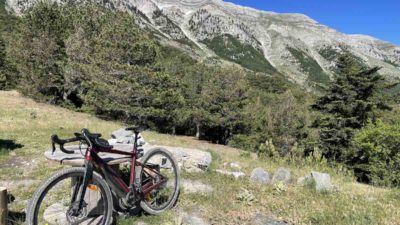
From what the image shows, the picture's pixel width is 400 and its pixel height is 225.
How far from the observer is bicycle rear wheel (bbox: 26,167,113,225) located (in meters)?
3.35

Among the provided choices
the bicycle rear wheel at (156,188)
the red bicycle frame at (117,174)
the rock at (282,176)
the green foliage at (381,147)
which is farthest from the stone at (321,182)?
the green foliage at (381,147)

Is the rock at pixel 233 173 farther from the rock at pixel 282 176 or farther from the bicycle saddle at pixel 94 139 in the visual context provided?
the bicycle saddle at pixel 94 139

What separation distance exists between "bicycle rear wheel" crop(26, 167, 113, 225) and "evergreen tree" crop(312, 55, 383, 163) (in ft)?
90.0

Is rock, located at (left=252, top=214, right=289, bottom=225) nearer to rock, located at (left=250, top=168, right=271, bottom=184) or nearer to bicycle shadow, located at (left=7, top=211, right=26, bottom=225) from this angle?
rock, located at (left=250, top=168, right=271, bottom=184)

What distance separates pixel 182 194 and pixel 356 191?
371 centimetres

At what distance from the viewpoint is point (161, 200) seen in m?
5.32

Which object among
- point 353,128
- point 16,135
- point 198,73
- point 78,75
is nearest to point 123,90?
point 78,75

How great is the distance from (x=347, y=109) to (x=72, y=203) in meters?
29.0

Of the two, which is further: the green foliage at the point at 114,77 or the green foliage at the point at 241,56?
A: the green foliage at the point at 241,56

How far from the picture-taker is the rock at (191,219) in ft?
15.6

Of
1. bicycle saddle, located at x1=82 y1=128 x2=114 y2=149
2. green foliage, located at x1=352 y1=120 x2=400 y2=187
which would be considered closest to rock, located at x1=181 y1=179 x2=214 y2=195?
bicycle saddle, located at x1=82 y1=128 x2=114 y2=149

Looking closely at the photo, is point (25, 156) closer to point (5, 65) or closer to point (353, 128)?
point (353, 128)

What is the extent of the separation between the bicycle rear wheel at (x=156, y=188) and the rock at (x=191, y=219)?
313 millimetres

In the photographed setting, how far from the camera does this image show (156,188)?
16.7 ft
